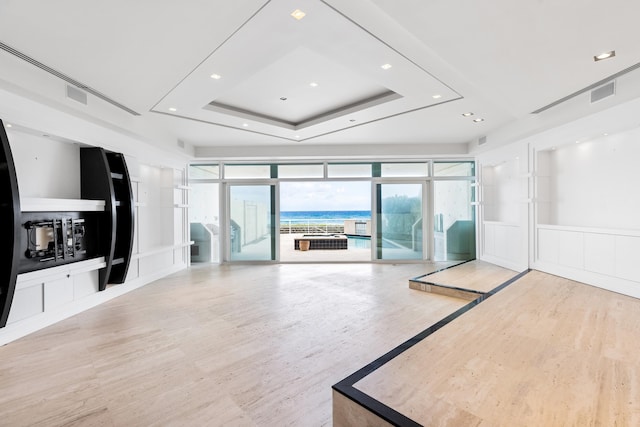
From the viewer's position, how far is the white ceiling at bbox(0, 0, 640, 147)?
232cm

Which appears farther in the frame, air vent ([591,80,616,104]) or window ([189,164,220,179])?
window ([189,164,220,179])

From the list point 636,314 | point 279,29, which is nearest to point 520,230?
point 636,314

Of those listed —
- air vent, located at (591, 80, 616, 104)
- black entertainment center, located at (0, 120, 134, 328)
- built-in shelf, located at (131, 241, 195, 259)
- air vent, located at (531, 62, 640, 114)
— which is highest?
air vent, located at (531, 62, 640, 114)

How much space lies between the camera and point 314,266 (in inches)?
289

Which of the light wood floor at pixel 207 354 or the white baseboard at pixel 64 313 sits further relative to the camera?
the white baseboard at pixel 64 313

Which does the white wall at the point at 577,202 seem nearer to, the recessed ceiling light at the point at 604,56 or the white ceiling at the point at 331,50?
the white ceiling at the point at 331,50

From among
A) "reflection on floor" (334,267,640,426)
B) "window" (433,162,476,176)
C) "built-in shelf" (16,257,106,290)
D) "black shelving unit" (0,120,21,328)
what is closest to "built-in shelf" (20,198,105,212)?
"black shelving unit" (0,120,21,328)

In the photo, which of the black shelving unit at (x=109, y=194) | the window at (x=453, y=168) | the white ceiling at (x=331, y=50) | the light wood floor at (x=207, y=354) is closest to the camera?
the light wood floor at (x=207, y=354)

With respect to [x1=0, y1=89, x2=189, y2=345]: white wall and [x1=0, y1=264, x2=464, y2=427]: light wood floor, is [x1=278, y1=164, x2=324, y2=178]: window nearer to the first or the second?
[x1=0, y1=89, x2=189, y2=345]: white wall

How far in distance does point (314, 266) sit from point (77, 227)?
4.57m

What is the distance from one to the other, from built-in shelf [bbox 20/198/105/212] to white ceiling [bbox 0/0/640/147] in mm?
1439

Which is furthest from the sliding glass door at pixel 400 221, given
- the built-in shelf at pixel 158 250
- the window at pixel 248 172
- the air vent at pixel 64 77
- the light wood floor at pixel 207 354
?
the air vent at pixel 64 77

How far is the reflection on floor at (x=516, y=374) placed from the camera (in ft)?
5.80

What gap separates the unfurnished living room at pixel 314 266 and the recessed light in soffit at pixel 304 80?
0.03m
